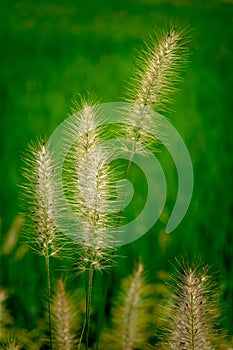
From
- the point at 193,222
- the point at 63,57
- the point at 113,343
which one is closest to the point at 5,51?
the point at 63,57

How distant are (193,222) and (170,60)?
1.43m

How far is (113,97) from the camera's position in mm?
4156

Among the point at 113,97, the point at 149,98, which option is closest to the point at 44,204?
the point at 149,98

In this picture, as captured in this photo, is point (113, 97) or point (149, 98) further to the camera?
point (113, 97)

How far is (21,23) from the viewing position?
6.63 m

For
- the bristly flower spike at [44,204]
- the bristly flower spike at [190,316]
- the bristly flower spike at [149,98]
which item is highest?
the bristly flower spike at [149,98]

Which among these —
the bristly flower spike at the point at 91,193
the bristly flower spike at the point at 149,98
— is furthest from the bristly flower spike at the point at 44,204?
the bristly flower spike at the point at 149,98

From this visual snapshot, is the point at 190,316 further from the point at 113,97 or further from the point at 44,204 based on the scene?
the point at 113,97

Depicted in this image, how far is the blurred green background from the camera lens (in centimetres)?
248

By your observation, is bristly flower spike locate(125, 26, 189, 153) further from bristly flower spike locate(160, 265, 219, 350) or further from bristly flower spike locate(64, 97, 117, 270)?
bristly flower spike locate(160, 265, 219, 350)

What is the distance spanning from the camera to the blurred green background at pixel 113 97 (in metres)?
2.48

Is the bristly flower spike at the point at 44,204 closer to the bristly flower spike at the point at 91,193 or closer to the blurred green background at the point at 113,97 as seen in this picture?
the bristly flower spike at the point at 91,193

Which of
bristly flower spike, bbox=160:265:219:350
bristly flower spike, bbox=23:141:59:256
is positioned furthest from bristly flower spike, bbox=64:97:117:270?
bristly flower spike, bbox=160:265:219:350

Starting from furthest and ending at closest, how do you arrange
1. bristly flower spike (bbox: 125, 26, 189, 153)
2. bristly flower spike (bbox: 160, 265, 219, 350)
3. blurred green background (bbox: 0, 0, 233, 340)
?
blurred green background (bbox: 0, 0, 233, 340) → bristly flower spike (bbox: 125, 26, 189, 153) → bristly flower spike (bbox: 160, 265, 219, 350)
